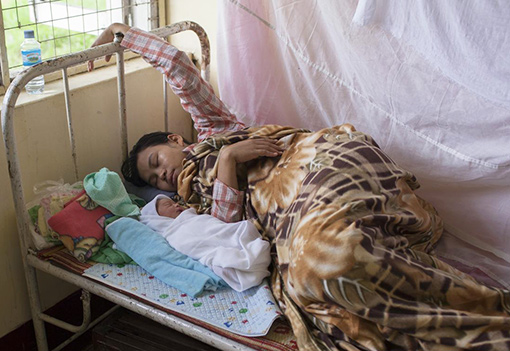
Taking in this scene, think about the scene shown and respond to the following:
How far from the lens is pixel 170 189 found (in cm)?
191

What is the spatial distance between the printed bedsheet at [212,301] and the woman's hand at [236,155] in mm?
348

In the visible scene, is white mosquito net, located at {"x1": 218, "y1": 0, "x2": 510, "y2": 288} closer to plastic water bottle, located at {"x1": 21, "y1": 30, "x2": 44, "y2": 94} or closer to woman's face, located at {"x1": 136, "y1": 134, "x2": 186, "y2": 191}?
woman's face, located at {"x1": 136, "y1": 134, "x2": 186, "y2": 191}

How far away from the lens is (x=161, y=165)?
6.17 ft

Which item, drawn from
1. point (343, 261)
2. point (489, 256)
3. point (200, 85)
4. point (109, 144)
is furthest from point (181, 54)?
point (489, 256)

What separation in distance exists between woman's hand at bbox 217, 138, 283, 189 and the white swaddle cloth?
0.42ft

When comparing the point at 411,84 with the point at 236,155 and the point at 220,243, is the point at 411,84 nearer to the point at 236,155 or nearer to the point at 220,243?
the point at 236,155

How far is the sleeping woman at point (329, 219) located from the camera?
1186mm

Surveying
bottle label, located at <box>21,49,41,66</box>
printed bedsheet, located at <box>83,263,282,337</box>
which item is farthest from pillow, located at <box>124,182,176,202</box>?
bottle label, located at <box>21,49,41,66</box>

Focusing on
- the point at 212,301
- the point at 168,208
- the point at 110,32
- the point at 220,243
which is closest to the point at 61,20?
the point at 110,32

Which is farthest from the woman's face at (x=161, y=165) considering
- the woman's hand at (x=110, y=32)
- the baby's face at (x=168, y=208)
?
the woman's hand at (x=110, y=32)

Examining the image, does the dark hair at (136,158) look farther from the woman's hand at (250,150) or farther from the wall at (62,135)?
the woman's hand at (250,150)

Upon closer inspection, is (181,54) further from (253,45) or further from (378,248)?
(378,248)

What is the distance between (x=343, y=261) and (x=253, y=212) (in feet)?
1.71

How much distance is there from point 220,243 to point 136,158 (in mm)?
524
